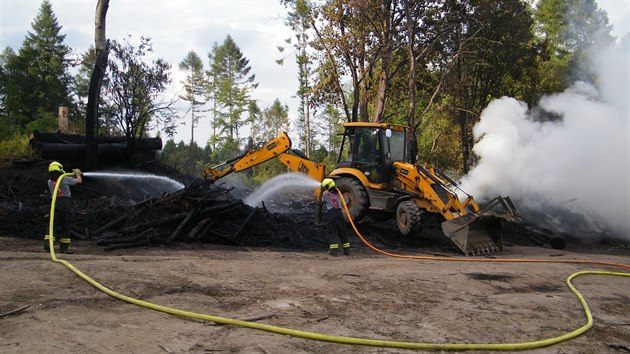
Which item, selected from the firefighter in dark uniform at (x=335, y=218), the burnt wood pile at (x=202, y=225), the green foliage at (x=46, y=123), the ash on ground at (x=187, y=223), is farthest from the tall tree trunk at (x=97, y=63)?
the green foliage at (x=46, y=123)

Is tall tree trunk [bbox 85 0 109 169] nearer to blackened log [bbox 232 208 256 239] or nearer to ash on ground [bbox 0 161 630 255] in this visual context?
ash on ground [bbox 0 161 630 255]

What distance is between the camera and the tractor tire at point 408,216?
38.9 ft

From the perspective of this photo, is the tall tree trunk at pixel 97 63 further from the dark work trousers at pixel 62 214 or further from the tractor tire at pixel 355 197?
the tractor tire at pixel 355 197

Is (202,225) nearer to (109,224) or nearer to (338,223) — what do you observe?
(109,224)

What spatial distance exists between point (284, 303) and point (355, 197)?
7603mm

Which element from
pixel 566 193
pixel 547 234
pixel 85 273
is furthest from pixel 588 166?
pixel 85 273

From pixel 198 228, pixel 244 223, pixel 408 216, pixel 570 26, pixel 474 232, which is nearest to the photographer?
pixel 198 228

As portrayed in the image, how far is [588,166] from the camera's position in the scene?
1456 cm

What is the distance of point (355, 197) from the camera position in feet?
43.9

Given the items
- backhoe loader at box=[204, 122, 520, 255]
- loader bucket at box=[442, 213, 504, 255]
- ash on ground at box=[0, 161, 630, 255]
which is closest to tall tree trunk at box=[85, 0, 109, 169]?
ash on ground at box=[0, 161, 630, 255]

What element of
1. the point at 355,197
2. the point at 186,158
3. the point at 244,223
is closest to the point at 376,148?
the point at 355,197

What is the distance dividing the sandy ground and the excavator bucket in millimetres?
1933

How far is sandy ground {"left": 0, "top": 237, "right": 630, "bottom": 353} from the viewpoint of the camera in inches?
180

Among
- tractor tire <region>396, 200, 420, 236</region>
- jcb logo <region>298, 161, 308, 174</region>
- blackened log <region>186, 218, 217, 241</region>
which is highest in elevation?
jcb logo <region>298, 161, 308, 174</region>
